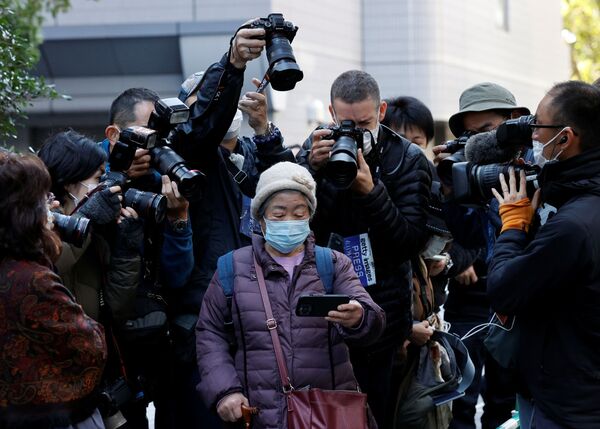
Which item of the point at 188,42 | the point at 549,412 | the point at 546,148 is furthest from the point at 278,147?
the point at 188,42

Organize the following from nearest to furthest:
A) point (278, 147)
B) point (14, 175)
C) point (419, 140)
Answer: point (14, 175) < point (278, 147) < point (419, 140)

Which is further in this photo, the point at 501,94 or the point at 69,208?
the point at 501,94

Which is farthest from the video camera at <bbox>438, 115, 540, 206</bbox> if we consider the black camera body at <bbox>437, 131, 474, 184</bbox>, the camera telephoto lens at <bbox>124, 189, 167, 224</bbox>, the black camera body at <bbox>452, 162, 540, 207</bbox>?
the camera telephoto lens at <bbox>124, 189, 167, 224</bbox>

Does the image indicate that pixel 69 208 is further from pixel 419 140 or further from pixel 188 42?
pixel 188 42

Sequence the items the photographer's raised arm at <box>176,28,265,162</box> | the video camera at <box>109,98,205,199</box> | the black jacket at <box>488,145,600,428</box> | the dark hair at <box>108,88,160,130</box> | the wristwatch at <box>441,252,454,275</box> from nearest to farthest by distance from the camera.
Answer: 1. the black jacket at <box>488,145,600,428</box>
2. the video camera at <box>109,98,205,199</box>
3. the photographer's raised arm at <box>176,28,265,162</box>
4. the dark hair at <box>108,88,160,130</box>
5. the wristwatch at <box>441,252,454,275</box>

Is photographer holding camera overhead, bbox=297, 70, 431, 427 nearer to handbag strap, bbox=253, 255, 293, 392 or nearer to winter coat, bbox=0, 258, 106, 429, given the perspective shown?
handbag strap, bbox=253, 255, 293, 392

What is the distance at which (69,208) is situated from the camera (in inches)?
173

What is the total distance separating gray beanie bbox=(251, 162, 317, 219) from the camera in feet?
14.2

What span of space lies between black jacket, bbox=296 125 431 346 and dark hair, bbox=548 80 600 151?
1059 millimetres

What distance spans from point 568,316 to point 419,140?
9.55 ft

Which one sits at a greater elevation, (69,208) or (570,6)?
(69,208)

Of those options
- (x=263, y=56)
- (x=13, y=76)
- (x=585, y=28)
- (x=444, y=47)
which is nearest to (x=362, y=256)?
(x=13, y=76)

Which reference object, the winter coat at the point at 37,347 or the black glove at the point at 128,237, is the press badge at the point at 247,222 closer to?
the black glove at the point at 128,237

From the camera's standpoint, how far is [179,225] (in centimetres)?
461
